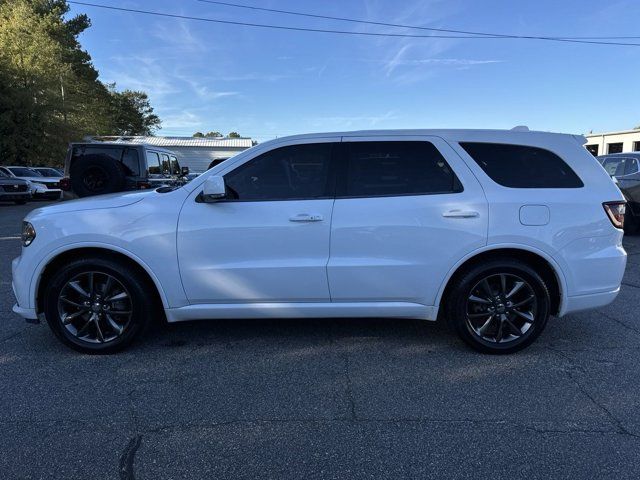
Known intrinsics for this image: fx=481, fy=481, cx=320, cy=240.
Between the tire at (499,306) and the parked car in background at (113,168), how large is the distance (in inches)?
285

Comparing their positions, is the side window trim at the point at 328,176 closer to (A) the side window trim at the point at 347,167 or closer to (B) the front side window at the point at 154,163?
(A) the side window trim at the point at 347,167

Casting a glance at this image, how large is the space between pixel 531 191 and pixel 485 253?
600 millimetres

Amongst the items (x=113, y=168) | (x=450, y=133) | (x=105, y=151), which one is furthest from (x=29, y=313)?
(x=105, y=151)

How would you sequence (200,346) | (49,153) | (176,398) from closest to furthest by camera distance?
(176,398) → (200,346) → (49,153)

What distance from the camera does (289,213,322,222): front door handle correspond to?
3.71m

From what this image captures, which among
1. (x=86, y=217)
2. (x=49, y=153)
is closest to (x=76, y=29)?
(x=49, y=153)

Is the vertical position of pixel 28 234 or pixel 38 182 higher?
pixel 28 234

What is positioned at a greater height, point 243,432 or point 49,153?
point 49,153

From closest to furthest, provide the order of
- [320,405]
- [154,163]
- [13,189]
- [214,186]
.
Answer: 1. [320,405]
2. [214,186]
3. [154,163]
4. [13,189]

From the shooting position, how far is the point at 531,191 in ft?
12.4

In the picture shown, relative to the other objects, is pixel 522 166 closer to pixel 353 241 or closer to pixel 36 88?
pixel 353 241

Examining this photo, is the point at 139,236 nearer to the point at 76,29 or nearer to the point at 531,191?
the point at 531,191

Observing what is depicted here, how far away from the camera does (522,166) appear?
388cm

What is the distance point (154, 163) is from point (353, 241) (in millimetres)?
8924
